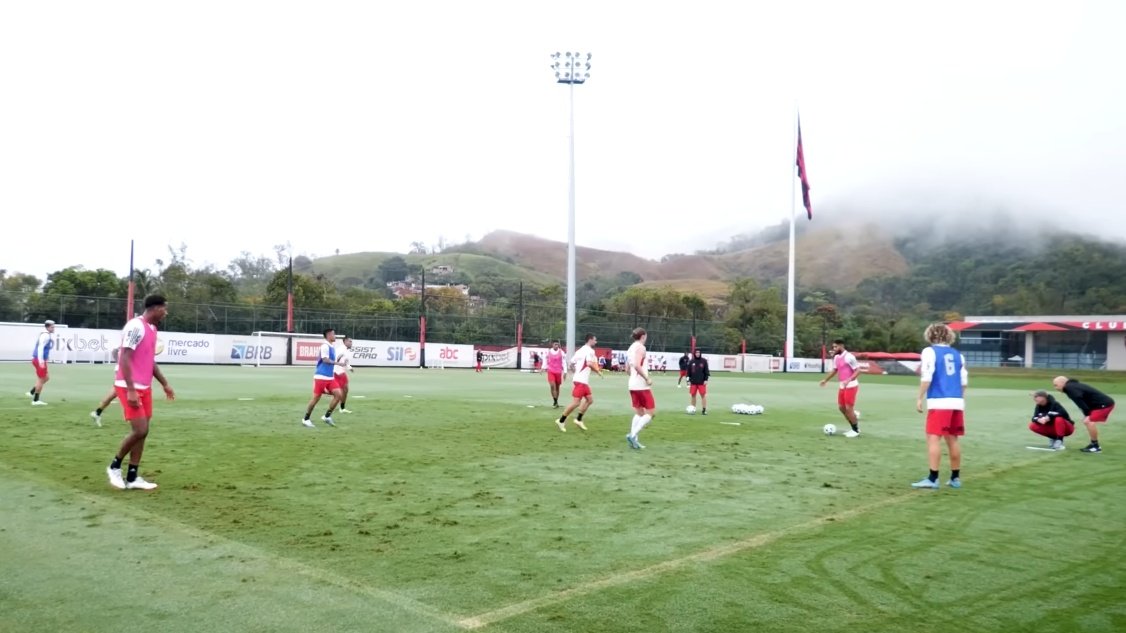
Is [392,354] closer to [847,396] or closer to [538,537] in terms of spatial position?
[847,396]

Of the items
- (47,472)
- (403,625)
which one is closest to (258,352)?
(47,472)

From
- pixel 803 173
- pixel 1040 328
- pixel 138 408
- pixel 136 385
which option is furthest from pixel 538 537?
pixel 1040 328

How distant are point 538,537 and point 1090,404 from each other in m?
12.5

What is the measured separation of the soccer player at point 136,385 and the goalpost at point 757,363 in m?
63.5

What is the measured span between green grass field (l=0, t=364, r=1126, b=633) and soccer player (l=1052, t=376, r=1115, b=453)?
2.50 ft

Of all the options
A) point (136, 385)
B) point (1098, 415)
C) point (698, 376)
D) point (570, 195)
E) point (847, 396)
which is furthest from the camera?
point (570, 195)

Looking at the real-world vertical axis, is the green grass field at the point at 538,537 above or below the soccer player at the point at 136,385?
below

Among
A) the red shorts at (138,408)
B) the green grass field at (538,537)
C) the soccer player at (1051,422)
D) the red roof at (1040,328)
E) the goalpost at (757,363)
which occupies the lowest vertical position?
the goalpost at (757,363)

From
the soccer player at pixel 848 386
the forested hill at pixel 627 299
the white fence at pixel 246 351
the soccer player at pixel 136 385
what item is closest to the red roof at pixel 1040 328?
the forested hill at pixel 627 299

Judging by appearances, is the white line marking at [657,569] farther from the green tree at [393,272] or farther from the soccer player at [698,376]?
the green tree at [393,272]

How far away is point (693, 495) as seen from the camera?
8.70 m

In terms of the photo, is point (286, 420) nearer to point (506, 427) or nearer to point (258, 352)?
point (506, 427)

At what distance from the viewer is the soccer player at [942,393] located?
30.6ft

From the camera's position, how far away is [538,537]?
21.5ft
